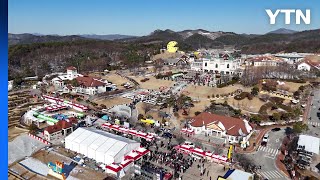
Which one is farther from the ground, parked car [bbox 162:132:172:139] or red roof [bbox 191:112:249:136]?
Result: red roof [bbox 191:112:249:136]

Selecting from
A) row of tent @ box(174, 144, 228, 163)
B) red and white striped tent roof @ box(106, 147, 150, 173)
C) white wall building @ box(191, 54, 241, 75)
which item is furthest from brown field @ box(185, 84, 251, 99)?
red and white striped tent roof @ box(106, 147, 150, 173)

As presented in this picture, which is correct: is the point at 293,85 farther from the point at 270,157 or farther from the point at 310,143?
the point at 270,157

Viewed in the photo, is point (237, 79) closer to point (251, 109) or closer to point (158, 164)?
point (251, 109)

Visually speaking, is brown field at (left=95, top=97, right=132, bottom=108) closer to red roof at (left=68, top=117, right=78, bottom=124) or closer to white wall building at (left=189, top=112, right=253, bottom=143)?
red roof at (left=68, top=117, right=78, bottom=124)

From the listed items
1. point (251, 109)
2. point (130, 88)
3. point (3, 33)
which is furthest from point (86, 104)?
point (3, 33)

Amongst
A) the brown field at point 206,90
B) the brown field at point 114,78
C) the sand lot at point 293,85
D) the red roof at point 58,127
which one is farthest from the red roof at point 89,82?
the sand lot at point 293,85
